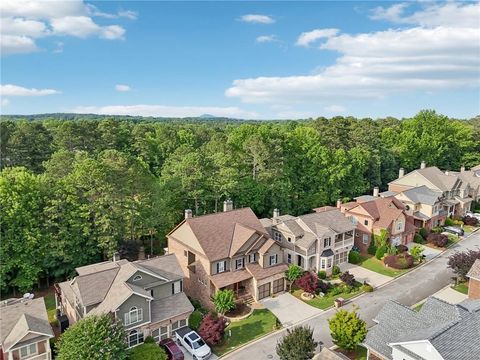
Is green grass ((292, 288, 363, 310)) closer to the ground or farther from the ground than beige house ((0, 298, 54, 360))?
closer to the ground

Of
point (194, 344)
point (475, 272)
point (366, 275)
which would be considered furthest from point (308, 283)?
point (475, 272)

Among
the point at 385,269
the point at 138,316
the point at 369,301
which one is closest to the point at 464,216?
the point at 385,269

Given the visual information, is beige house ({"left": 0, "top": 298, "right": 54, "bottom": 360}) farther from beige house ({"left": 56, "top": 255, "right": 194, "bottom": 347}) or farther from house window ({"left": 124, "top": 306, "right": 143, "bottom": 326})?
house window ({"left": 124, "top": 306, "right": 143, "bottom": 326})

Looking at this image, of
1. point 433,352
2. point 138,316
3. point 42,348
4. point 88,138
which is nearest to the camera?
point 433,352

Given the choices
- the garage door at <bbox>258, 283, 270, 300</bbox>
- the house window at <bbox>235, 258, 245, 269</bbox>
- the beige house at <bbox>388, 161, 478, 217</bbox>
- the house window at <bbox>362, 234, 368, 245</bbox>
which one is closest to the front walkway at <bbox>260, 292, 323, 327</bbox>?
the garage door at <bbox>258, 283, 270, 300</bbox>

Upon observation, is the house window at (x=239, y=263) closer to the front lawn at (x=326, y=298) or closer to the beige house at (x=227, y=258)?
the beige house at (x=227, y=258)

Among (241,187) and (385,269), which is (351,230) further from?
(241,187)
